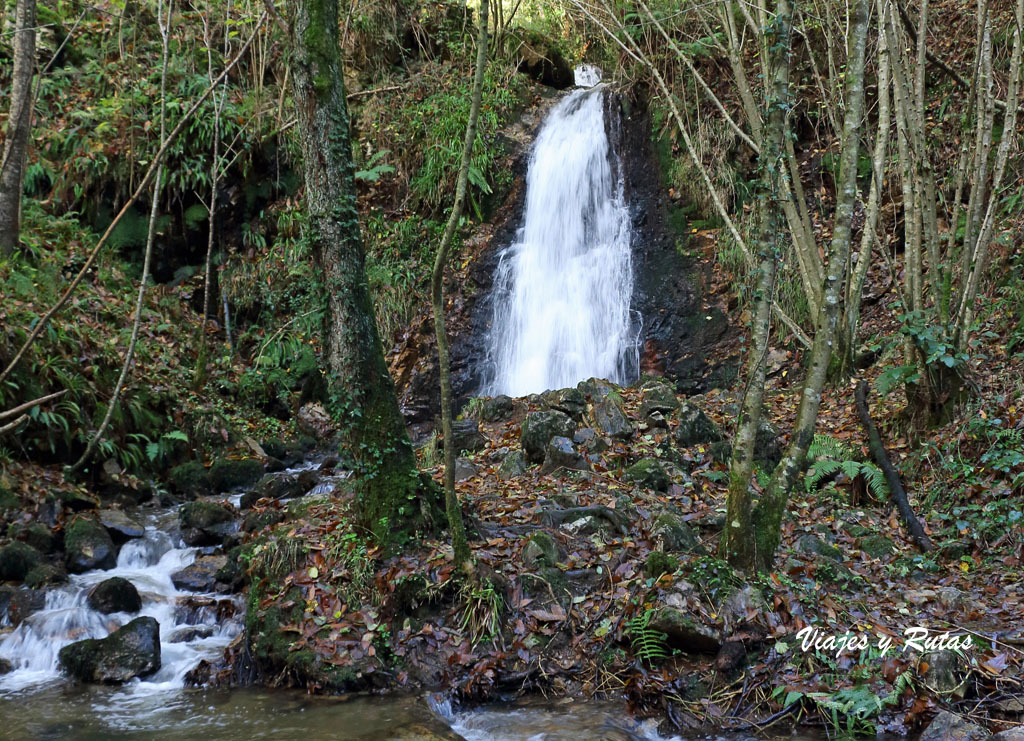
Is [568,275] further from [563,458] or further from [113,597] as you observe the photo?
[113,597]

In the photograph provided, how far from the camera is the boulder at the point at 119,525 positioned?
7.04 metres

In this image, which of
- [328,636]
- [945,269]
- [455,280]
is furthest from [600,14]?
[328,636]

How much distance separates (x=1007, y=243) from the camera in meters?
8.52

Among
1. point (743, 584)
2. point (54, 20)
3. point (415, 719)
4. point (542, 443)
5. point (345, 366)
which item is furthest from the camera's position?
point (54, 20)

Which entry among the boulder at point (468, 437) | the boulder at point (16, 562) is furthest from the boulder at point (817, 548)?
the boulder at point (16, 562)

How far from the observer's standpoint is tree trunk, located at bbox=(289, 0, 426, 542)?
5.31 m

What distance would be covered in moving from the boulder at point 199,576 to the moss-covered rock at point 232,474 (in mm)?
2381

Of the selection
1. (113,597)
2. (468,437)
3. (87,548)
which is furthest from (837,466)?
(87,548)

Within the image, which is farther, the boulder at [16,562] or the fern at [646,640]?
the boulder at [16,562]

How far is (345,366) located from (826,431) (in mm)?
5177

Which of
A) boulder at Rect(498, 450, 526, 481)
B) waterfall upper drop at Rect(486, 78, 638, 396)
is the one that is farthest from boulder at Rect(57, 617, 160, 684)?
waterfall upper drop at Rect(486, 78, 638, 396)

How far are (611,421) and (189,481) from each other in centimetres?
523

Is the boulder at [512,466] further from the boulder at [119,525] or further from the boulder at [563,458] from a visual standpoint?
the boulder at [119,525]

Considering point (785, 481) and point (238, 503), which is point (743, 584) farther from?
point (238, 503)
